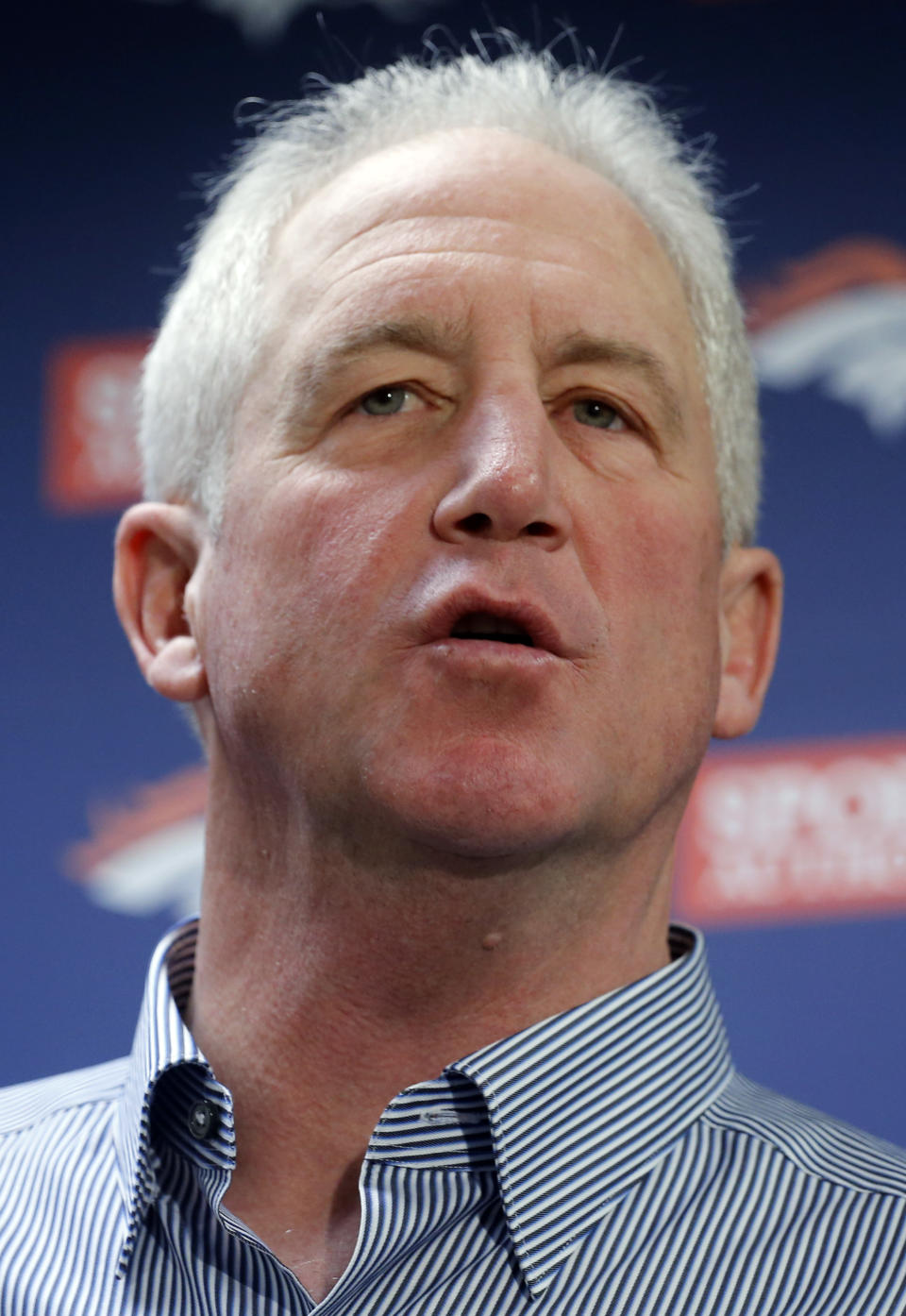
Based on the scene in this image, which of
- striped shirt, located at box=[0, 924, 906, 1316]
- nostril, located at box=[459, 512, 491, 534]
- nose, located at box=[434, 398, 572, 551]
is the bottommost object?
striped shirt, located at box=[0, 924, 906, 1316]

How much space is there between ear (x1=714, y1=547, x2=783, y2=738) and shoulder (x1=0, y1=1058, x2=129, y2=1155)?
0.75 metres

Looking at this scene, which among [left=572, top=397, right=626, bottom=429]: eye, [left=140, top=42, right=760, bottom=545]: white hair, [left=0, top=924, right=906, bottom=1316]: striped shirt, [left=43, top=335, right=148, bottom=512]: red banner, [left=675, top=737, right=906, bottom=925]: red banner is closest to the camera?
[left=0, top=924, right=906, bottom=1316]: striped shirt

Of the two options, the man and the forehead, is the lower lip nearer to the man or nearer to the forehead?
the man

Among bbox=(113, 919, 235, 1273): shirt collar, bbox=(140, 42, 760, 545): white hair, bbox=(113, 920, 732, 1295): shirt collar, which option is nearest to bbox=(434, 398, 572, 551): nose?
bbox=(140, 42, 760, 545): white hair

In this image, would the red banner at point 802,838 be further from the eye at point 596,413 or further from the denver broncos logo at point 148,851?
the eye at point 596,413

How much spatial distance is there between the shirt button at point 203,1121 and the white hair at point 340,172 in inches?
21.8

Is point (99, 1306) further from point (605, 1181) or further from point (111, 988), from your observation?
point (111, 988)

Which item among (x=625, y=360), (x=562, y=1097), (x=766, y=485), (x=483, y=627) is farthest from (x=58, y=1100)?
(x=766, y=485)

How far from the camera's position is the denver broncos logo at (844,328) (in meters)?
2.38

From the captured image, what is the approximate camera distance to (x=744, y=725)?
153 centimetres

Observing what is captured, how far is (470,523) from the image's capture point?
3.97 ft

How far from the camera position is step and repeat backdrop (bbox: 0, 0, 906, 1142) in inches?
90.3

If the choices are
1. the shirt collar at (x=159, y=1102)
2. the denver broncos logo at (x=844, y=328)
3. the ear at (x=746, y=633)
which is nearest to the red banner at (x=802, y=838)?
the denver broncos logo at (x=844, y=328)

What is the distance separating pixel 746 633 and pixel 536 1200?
676 millimetres
